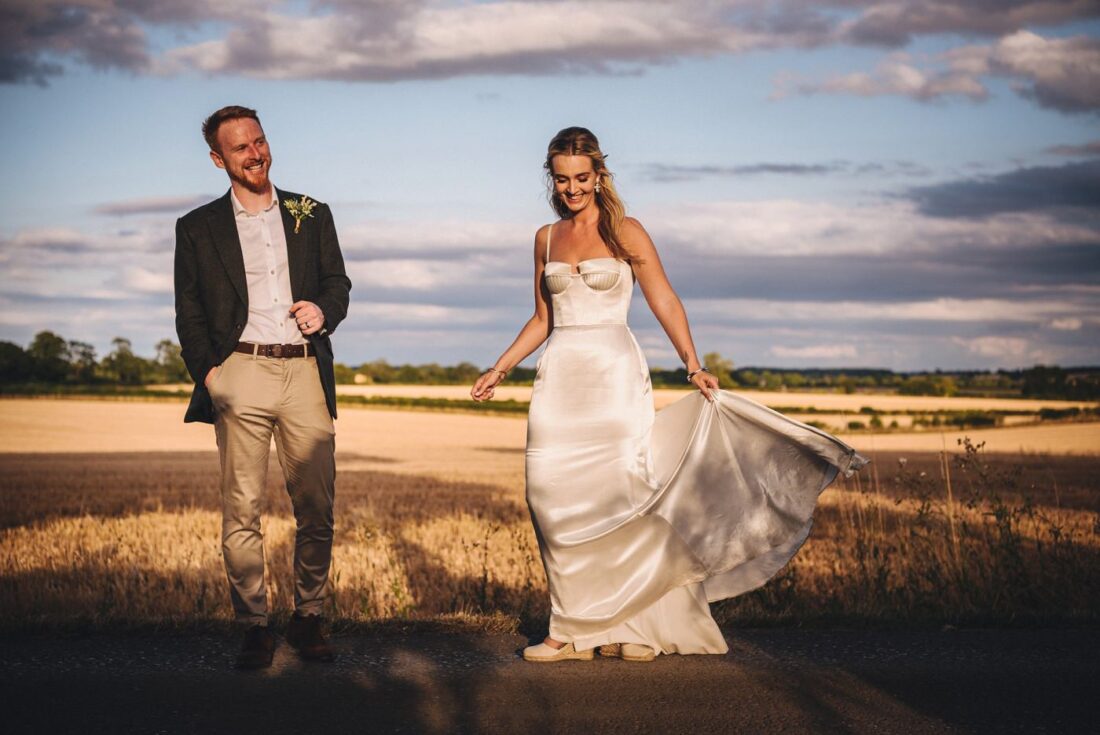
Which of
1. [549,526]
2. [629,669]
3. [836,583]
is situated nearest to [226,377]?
[549,526]

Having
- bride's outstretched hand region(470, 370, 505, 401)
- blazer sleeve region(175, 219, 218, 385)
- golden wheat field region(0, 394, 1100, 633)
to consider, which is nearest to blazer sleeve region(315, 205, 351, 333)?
blazer sleeve region(175, 219, 218, 385)

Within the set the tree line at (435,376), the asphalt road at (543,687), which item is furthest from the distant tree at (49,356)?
the asphalt road at (543,687)

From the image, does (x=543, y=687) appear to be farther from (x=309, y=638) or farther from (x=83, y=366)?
(x=83, y=366)

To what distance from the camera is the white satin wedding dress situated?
606 cm

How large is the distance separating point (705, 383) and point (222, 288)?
2792 mm

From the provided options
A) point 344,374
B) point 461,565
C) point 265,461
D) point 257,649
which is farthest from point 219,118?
point 344,374

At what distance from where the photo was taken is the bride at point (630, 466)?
6059mm

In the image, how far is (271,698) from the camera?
518 centimetres

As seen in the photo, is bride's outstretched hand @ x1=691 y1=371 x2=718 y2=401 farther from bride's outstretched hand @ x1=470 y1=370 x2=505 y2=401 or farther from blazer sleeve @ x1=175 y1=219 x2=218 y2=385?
blazer sleeve @ x1=175 y1=219 x2=218 y2=385

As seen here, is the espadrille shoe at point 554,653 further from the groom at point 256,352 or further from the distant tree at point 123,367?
the distant tree at point 123,367

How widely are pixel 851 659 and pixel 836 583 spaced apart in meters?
3.48

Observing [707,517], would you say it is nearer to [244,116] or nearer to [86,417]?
[244,116]

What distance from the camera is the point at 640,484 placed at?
6.15 metres

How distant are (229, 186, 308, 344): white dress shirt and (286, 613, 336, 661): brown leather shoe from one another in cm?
158
